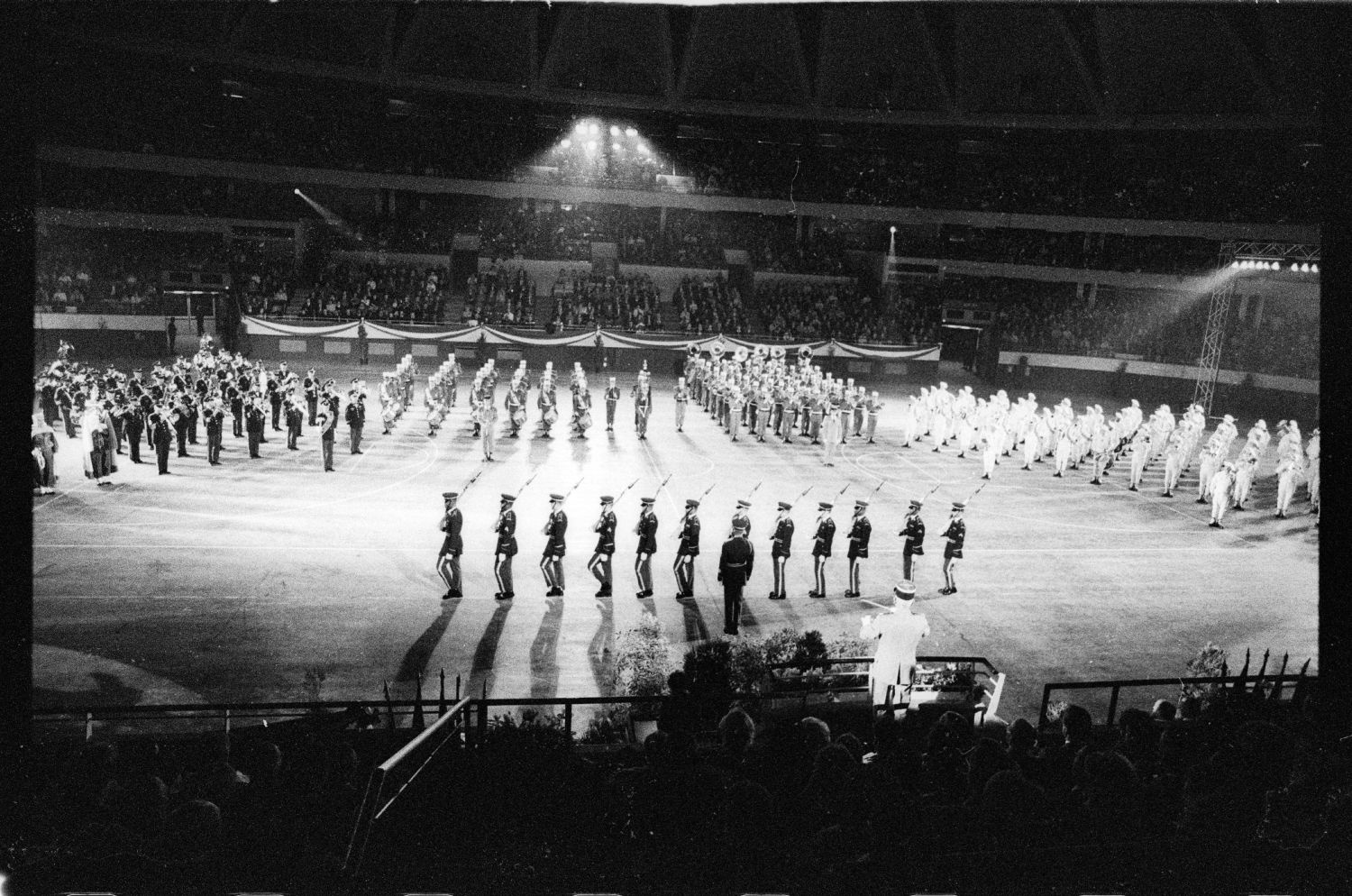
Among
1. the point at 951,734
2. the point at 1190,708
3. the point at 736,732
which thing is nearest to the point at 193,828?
the point at 736,732

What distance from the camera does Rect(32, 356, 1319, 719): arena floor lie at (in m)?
9.92

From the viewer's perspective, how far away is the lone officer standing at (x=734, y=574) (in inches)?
440

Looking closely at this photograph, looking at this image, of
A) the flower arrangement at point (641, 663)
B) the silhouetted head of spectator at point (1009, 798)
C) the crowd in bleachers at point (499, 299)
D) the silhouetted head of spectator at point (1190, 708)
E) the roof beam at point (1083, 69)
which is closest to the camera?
the silhouetted head of spectator at point (1009, 798)

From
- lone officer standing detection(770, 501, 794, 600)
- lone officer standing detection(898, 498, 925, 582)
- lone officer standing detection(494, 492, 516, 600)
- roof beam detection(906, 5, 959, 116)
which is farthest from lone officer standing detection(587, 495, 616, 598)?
roof beam detection(906, 5, 959, 116)

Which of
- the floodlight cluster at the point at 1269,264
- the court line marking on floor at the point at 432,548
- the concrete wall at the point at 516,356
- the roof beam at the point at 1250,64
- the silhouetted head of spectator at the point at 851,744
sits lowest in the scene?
the court line marking on floor at the point at 432,548

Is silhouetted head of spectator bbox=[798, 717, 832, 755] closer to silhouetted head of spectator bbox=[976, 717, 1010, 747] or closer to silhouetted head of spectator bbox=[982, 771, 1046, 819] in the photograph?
silhouetted head of spectator bbox=[982, 771, 1046, 819]

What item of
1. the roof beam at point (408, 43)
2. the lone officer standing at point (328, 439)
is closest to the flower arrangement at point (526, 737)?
the lone officer standing at point (328, 439)

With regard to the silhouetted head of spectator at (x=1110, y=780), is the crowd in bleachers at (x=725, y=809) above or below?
below

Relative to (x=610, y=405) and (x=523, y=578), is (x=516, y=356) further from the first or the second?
(x=523, y=578)

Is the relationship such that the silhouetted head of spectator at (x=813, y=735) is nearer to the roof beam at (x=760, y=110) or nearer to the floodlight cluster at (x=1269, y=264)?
the floodlight cluster at (x=1269, y=264)

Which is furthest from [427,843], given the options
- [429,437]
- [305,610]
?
[429,437]

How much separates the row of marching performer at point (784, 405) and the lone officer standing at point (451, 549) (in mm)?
11939

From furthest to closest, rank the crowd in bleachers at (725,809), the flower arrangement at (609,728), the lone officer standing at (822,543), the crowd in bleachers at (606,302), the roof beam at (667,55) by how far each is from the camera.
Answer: the crowd in bleachers at (606,302) → the roof beam at (667,55) → the lone officer standing at (822,543) → the flower arrangement at (609,728) → the crowd in bleachers at (725,809)

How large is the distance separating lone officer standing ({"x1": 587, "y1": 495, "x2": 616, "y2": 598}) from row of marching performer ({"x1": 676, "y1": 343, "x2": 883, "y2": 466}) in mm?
10734
